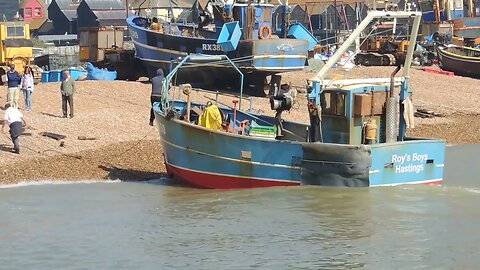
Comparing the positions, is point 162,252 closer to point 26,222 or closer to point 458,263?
point 26,222

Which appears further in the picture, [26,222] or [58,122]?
[58,122]

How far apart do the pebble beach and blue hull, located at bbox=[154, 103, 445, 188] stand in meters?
2.47

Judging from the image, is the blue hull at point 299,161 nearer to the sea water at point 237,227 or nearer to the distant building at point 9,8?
the sea water at point 237,227

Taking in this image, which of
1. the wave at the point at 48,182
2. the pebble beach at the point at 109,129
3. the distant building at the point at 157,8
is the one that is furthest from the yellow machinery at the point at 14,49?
the wave at the point at 48,182

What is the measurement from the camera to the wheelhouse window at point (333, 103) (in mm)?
18891

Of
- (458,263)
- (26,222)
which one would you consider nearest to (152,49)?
(26,222)

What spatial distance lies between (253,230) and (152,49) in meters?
19.1

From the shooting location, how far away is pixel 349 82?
19.3 m

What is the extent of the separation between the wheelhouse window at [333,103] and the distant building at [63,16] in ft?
264

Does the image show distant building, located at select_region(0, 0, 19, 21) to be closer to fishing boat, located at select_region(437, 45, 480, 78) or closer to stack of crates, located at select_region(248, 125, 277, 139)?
fishing boat, located at select_region(437, 45, 480, 78)

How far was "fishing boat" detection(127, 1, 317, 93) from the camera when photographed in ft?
103

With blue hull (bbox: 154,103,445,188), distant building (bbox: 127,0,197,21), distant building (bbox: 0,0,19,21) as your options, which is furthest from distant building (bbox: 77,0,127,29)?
blue hull (bbox: 154,103,445,188)

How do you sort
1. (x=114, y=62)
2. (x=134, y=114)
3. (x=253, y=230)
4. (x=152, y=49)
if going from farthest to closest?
(x=114, y=62) → (x=152, y=49) → (x=134, y=114) → (x=253, y=230)

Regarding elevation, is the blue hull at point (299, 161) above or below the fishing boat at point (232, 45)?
below
